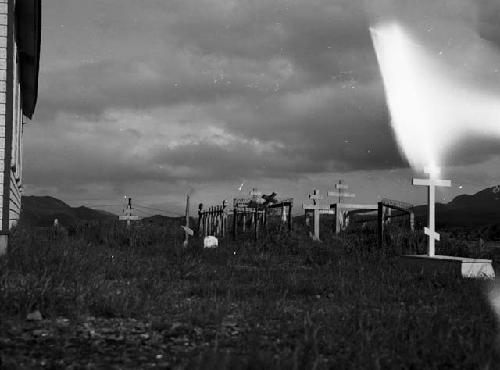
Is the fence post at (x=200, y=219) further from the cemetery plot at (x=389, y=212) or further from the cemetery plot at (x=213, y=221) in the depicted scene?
the cemetery plot at (x=389, y=212)

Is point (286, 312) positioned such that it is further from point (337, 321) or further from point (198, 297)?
point (198, 297)

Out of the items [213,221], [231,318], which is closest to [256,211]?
[213,221]

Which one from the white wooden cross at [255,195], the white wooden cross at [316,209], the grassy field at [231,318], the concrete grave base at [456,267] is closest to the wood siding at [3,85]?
the grassy field at [231,318]

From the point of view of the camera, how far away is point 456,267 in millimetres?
10820

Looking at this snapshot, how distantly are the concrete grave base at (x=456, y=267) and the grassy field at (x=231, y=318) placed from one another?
903mm

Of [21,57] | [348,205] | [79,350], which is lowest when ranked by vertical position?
[79,350]

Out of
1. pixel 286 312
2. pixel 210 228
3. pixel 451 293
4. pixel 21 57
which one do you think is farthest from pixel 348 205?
pixel 286 312

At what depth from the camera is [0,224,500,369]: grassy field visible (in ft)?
14.3

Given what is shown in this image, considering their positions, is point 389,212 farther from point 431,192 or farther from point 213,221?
point 431,192

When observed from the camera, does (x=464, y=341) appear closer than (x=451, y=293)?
Yes

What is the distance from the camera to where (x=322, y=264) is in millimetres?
13250

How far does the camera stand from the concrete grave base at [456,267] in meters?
10.7

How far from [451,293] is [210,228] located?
18426 millimetres

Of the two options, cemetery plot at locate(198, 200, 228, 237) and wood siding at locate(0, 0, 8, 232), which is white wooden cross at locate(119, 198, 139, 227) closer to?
cemetery plot at locate(198, 200, 228, 237)
